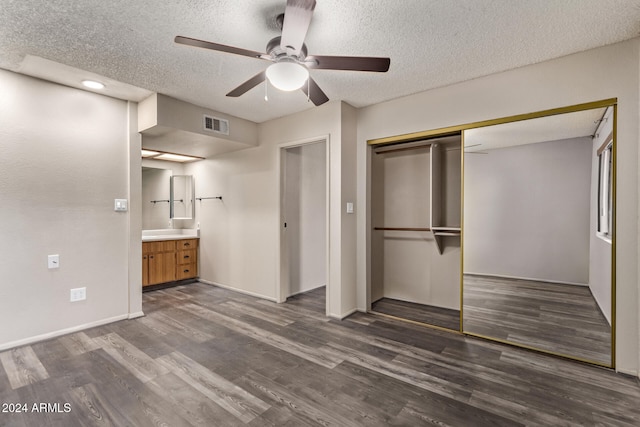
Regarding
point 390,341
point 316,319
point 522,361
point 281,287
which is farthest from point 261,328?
point 522,361

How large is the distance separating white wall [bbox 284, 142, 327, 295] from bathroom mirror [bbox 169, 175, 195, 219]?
209 cm

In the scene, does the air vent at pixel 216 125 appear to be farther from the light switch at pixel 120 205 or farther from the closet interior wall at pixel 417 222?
the closet interior wall at pixel 417 222

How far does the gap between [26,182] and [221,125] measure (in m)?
2.06

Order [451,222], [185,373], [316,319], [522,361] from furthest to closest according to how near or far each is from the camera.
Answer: [451,222] < [316,319] < [522,361] < [185,373]

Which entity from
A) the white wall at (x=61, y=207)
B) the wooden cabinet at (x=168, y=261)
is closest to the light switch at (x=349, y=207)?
the white wall at (x=61, y=207)

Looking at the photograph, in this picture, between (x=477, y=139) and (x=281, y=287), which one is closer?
(x=477, y=139)

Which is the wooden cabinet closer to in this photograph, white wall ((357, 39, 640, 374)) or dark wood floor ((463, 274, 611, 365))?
white wall ((357, 39, 640, 374))

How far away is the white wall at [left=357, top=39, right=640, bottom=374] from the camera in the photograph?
2322 millimetres

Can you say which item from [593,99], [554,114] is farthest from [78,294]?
[593,99]

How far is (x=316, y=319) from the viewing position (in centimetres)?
357

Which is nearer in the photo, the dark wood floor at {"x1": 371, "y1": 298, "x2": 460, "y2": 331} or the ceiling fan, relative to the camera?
the ceiling fan

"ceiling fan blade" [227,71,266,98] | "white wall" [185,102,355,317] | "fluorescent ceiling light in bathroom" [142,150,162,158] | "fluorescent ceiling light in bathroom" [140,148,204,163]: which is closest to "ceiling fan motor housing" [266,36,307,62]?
"ceiling fan blade" [227,71,266,98]

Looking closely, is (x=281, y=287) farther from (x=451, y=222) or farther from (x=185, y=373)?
(x=451, y=222)

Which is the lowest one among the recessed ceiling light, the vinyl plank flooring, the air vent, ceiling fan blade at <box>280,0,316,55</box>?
the vinyl plank flooring
